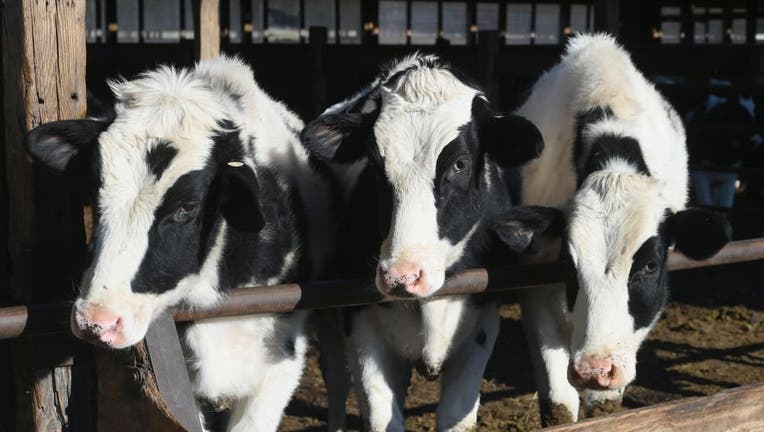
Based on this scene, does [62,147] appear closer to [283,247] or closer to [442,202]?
[283,247]

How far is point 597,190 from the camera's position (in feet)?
13.0

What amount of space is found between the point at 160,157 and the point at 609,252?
160 cm

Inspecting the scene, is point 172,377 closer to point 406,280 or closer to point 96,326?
point 96,326

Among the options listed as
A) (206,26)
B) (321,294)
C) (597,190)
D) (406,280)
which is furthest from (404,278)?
(206,26)

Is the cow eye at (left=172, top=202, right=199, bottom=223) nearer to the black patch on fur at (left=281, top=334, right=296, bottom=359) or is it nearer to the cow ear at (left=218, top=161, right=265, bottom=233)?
the cow ear at (left=218, top=161, right=265, bottom=233)

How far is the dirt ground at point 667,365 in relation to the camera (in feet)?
19.9

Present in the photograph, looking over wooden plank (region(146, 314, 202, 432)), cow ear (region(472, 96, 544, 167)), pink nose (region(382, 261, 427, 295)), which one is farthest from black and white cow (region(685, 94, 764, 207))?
wooden plank (region(146, 314, 202, 432))

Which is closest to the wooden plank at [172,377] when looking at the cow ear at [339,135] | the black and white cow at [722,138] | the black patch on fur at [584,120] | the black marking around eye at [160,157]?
the black marking around eye at [160,157]

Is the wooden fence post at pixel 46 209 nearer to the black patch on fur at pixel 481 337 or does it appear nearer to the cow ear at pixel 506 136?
the cow ear at pixel 506 136

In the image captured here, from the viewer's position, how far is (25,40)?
338cm

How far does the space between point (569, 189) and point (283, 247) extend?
1.23 m

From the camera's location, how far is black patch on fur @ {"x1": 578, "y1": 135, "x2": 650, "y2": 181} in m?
4.14

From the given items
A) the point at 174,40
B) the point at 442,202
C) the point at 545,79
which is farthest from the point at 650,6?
the point at 442,202

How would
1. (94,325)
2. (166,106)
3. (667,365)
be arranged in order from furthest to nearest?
(667,365) < (166,106) < (94,325)
